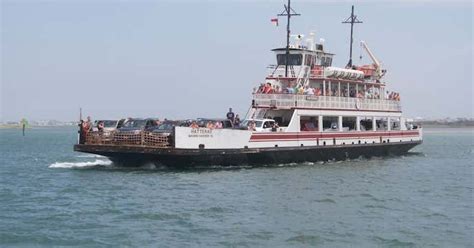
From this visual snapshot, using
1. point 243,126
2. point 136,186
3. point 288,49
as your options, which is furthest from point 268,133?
point 136,186

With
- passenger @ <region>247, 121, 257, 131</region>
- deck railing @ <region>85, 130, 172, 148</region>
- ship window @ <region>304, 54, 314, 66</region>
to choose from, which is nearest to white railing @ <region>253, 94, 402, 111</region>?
ship window @ <region>304, 54, 314, 66</region>

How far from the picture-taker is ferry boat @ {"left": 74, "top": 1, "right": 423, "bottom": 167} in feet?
106

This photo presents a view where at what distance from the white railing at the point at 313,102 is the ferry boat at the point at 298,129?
2.2 inches

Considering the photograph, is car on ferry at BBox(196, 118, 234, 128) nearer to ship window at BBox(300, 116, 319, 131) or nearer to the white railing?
the white railing

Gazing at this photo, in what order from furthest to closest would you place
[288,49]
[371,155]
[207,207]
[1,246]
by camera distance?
[371,155], [288,49], [207,207], [1,246]

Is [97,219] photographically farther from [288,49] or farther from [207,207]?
[288,49]

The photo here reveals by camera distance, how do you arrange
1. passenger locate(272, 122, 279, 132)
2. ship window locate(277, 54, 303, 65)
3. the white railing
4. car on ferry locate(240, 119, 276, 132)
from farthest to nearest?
1. ship window locate(277, 54, 303, 65)
2. the white railing
3. passenger locate(272, 122, 279, 132)
4. car on ferry locate(240, 119, 276, 132)

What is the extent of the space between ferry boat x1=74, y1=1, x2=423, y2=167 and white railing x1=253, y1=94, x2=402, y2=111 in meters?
0.05

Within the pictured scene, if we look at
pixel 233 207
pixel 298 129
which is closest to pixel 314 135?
pixel 298 129

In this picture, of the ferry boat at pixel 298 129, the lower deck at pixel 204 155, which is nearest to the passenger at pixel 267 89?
the ferry boat at pixel 298 129

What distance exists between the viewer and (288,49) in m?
40.6

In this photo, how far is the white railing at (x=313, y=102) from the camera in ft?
126

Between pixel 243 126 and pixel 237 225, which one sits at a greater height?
pixel 243 126

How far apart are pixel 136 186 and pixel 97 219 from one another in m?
7.01
